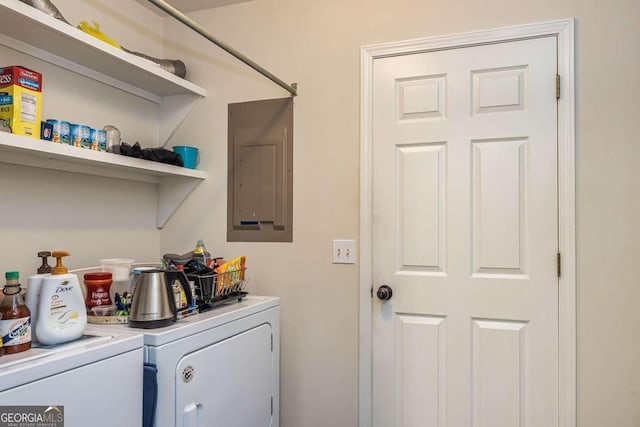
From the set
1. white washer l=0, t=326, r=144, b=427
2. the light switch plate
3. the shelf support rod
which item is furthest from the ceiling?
white washer l=0, t=326, r=144, b=427

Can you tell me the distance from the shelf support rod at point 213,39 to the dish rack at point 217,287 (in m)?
0.88

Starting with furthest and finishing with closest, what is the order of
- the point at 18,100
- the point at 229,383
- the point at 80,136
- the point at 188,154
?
the point at 188,154 < the point at 80,136 < the point at 229,383 < the point at 18,100

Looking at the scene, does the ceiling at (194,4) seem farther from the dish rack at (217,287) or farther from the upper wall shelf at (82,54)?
the dish rack at (217,287)

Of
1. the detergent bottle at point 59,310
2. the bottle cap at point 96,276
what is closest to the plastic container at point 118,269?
the bottle cap at point 96,276

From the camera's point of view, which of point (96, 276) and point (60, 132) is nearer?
point (96, 276)

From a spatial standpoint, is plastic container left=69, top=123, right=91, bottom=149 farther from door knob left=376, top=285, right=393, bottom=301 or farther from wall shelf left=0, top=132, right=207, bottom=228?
door knob left=376, top=285, right=393, bottom=301

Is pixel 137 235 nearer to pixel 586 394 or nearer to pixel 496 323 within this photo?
pixel 496 323

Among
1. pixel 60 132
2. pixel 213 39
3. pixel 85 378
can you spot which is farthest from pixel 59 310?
pixel 213 39

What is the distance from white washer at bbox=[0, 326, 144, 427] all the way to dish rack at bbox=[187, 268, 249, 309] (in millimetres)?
356

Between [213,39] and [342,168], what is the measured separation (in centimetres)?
79

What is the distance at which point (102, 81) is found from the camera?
1975 millimetres

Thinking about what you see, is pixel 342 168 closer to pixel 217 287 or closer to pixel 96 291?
pixel 217 287

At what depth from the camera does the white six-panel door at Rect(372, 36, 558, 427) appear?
68.5 inches

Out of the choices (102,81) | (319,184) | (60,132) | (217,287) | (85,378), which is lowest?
(85,378)
